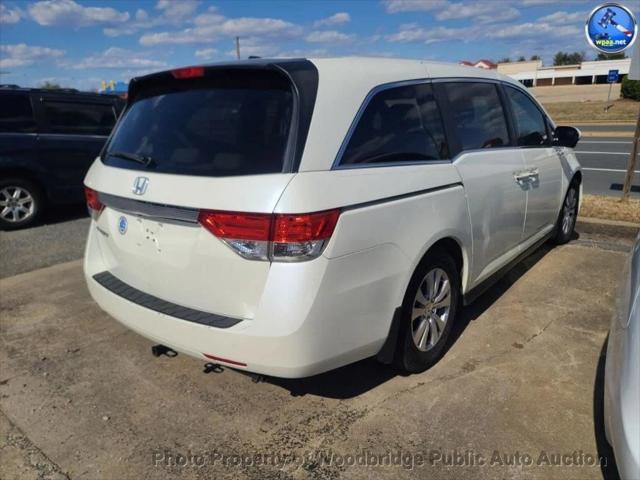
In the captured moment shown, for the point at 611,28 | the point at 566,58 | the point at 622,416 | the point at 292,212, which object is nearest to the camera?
the point at 622,416

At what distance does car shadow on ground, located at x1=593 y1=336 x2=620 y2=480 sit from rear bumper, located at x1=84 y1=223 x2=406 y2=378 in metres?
1.13

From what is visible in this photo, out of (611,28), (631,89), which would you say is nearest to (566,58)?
(631,89)

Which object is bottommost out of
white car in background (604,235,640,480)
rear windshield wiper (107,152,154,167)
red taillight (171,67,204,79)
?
white car in background (604,235,640,480)

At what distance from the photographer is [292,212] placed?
2.13 metres

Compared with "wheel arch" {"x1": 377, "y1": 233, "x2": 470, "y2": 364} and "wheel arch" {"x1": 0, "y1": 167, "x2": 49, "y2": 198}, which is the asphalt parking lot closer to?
"wheel arch" {"x1": 377, "y1": 233, "x2": 470, "y2": 364}

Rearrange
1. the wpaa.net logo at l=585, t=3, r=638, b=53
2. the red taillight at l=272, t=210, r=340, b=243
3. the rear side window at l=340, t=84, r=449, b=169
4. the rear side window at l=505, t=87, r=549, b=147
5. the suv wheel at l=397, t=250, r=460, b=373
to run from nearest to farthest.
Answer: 1. the red taillight at l=272, t=210, r=340, b=243
2. the rear side window at l=340, t=84, r=449, b=169
3. the suv wheel at l=397, t=250, r=460, b=373
4. the rear side window at l=505, t=87, r=549, b=147
5. the wpaa.net logo at l=585, t=3, r=638, b=53

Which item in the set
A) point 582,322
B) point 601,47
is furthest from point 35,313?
point 601,47

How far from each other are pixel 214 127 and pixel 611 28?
22.8ft

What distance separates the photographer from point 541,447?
244 centimetres

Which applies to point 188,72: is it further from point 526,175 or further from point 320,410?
point 526,175

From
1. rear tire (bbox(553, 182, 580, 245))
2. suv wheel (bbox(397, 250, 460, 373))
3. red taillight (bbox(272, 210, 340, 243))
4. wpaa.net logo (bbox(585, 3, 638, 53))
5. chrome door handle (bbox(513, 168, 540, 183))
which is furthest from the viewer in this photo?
wpaa.net logo (bbox(585, 3, 638, 53))

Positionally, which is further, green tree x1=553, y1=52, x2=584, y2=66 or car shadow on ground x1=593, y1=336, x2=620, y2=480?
green tree x1=553, y1=52, x2=584, y2=66

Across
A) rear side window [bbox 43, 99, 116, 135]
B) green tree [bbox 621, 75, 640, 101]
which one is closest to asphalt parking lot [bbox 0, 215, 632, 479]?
rear side window [bbox 43, 99, 116, 135]

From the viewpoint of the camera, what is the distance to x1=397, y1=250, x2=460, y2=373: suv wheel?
2.82m
